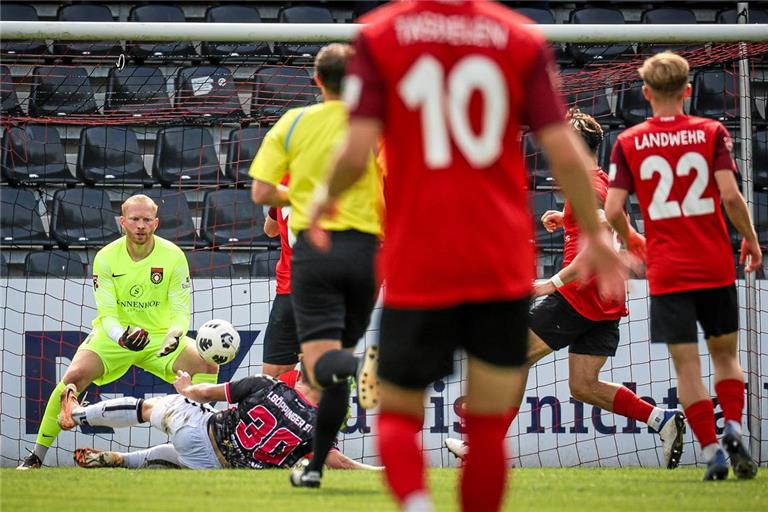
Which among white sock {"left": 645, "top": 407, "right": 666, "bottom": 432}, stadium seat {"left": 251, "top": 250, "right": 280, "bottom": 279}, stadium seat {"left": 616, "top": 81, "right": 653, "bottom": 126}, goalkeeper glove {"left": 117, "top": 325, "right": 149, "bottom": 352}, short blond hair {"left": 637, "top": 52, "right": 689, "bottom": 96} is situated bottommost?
white sock {"left": 645, "top": 407, "right": 666, "bottom": 432}

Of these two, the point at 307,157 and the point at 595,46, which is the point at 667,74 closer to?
the point at 307,157

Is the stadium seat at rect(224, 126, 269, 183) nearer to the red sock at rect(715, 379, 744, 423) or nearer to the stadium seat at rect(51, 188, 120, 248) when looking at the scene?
the stadium seat at rect(51, 188, 120, 248)

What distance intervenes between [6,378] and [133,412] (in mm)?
2234

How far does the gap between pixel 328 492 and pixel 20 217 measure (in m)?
7.35

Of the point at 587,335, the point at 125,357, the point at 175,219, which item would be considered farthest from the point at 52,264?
the point at 587,335

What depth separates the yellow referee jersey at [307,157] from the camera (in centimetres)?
514

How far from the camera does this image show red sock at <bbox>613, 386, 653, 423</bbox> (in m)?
7.38

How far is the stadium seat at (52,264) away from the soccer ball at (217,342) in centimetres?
355

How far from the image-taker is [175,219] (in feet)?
38.1

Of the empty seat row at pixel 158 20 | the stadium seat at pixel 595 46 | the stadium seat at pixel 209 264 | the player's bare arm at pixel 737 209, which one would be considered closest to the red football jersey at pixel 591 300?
the player's bare arm at pixel 737 209

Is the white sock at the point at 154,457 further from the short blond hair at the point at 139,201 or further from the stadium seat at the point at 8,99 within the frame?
the stadium seat at the point at 8,99

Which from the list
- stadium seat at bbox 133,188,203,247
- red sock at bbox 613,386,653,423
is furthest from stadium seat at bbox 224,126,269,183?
red sock at bbox 613,386,653,423

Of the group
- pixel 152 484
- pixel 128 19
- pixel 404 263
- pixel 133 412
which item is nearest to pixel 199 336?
pixel 133 412

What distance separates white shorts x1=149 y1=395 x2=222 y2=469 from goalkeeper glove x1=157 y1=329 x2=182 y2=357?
1095mm
